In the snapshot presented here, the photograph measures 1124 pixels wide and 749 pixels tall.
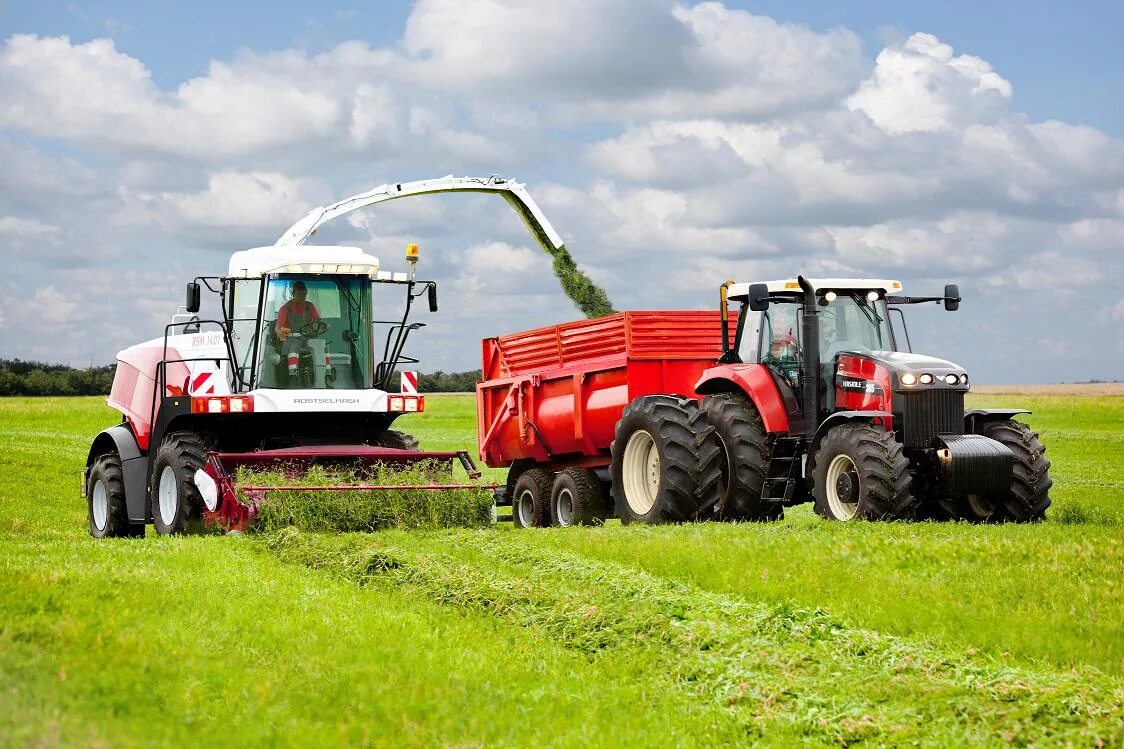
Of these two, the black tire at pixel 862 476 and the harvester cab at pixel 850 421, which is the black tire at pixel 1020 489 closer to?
the harvester cab at pixel 850 421

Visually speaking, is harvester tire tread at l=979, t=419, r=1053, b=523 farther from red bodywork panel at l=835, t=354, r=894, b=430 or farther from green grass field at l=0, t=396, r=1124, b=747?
red bodywork panel at l=835, t=354, r=894, b=430

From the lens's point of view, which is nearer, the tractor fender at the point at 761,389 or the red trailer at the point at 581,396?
the tractor fender at the point at 761,389

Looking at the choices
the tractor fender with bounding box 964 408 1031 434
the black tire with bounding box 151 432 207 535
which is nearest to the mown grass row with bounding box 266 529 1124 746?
the black tire with bounding box 151 432 207 535

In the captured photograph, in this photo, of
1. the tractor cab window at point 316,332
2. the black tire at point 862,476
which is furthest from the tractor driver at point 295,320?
the black tire at point 862,476

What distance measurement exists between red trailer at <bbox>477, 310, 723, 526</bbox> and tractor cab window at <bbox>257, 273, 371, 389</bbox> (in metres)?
2.87

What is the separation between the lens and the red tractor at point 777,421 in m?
13.5

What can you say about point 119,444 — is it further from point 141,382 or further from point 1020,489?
point 1020,489

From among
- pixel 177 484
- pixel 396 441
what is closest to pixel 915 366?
pixel 396 441

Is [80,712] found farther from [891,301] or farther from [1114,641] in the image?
[891,301]

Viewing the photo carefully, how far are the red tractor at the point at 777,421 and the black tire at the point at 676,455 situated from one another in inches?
0.6

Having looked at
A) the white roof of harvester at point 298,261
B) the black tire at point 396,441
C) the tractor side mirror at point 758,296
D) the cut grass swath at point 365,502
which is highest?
the white roof of harvester at point 298,261

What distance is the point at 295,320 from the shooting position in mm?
16672

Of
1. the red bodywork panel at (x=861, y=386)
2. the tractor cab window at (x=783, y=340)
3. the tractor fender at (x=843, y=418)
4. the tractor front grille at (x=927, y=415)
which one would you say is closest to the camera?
the tractor fender at (x=843, y=418)

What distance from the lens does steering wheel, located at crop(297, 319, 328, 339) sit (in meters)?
16.7
